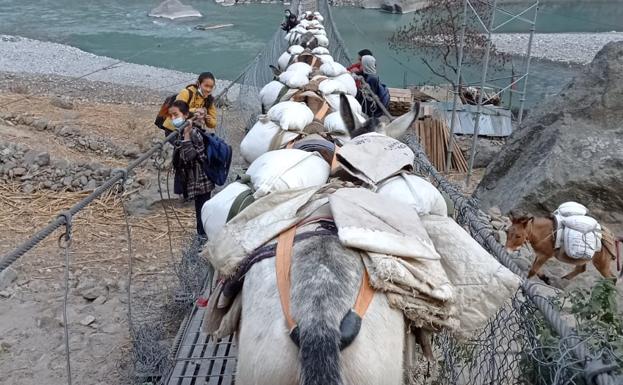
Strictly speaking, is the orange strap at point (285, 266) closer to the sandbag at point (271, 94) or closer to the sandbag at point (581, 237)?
the sandbag at point (271, 94)

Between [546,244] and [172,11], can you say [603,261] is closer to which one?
[546,244]

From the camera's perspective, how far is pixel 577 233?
485 cm

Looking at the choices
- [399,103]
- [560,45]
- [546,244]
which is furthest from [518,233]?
[560,45]

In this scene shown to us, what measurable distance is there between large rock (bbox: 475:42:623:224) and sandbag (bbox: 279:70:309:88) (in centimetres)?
323

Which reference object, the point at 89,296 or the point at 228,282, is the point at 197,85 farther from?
the point at 228,282

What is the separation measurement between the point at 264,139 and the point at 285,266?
1749 millimetres

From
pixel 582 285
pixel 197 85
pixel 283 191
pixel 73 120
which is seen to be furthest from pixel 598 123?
pixel 73 120

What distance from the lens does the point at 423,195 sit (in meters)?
2.22

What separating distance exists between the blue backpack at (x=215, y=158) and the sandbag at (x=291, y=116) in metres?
0.94

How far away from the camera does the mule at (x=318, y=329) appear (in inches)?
59.5

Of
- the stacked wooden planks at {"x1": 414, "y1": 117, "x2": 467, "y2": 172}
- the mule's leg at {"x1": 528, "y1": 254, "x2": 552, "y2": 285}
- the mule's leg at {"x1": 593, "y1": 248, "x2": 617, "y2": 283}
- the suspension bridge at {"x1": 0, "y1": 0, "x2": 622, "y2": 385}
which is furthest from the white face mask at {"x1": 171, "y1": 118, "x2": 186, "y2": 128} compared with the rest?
the stacked wooden planks at {"x1": 414, "y1": 117, "x2": 467, "y2": 172}

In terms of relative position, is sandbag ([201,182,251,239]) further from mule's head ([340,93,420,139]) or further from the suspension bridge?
mule's head ([340,93,420,139])

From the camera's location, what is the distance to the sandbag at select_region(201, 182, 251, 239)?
2.34 m

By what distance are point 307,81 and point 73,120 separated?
6031mm
